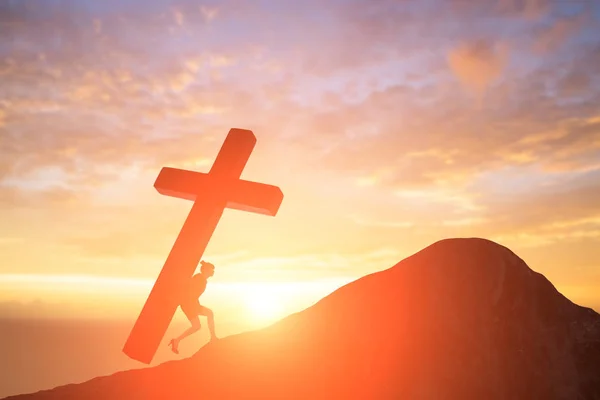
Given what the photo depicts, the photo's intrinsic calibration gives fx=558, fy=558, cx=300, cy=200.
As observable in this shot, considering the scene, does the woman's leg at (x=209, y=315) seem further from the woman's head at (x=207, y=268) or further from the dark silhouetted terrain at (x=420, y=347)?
the dark silhouetted terrain at (x=420, y=347)

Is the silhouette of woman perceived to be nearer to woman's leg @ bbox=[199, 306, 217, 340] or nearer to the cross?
woman's leg @ bbox=[199, 306, 217, 340]

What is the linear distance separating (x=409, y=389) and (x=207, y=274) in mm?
5519

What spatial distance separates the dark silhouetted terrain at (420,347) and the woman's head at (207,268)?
10.5 feet

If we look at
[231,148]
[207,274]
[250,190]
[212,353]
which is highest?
[231,148]

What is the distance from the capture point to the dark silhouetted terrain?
1330 centimetres

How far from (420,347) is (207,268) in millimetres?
5714

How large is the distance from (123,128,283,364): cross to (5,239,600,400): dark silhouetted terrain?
364cm

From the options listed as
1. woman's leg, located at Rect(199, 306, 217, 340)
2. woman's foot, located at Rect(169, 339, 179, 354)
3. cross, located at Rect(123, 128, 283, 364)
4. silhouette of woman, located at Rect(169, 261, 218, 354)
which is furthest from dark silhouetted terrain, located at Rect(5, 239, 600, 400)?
cross, located at Rect(123, 128, 283, 364)

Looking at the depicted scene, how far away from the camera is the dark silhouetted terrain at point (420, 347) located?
1330cm

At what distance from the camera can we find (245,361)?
555 inches

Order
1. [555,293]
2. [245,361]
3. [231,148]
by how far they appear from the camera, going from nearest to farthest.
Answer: [231,148] < [245,361] < [555,293]

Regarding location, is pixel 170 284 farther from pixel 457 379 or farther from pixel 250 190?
pixel 457 379

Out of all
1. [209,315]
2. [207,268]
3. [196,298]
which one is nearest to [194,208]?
[207,268]

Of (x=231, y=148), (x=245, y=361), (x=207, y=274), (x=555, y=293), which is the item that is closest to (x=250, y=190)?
(x=231, y=148)
